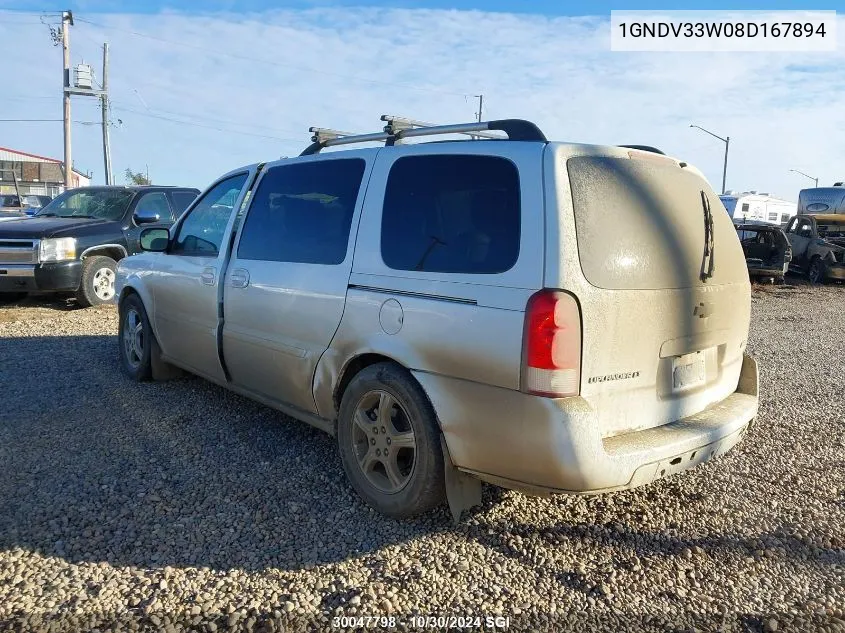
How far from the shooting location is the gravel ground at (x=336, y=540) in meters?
2.72

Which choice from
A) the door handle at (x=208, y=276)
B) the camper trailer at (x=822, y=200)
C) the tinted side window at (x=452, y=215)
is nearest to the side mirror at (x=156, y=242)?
the door handle at (x=208, y=276)

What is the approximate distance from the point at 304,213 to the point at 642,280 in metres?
2.08

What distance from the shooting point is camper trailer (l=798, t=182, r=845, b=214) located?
21484mm

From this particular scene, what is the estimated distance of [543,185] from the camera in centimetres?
291

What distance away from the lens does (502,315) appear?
2859mm

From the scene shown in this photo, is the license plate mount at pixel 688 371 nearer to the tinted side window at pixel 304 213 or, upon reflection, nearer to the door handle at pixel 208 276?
the tinted side window at pixel 304 213

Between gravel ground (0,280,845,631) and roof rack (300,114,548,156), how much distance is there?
1940 millimetres

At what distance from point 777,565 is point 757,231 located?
47.6ft

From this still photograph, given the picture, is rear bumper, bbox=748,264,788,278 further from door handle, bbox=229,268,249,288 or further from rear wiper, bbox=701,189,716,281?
door handle, bbox=229,268,249,288

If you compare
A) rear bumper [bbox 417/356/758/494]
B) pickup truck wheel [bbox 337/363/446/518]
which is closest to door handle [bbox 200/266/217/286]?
pickup truck wheel [bbox 337/363/446/518]

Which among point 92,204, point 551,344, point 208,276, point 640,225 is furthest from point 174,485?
point 92,204

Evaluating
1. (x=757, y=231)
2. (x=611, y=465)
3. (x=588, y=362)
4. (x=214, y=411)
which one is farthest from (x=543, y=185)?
(x=757, y=231)

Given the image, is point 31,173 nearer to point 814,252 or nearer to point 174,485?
point 814,252

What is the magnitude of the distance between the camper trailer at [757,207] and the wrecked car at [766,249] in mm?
12665
